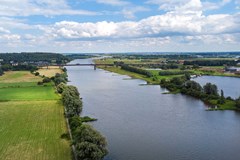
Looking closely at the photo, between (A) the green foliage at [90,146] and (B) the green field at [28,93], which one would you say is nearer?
(A) the green foliage at [90,146]

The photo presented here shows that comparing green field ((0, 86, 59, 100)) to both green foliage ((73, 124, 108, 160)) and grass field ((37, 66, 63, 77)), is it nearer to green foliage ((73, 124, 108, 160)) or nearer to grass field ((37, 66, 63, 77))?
grass field ((37, 66, 63, 77))

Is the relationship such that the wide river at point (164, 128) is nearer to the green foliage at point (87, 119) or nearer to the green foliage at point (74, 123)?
the green foliage at point (87, 119)

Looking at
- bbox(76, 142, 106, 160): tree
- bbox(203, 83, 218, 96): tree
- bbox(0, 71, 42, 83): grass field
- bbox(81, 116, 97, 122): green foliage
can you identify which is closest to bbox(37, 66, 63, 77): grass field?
bbox(0, 71, 42, 83): grass field

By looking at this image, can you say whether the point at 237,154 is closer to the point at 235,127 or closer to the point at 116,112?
the point at 235,127

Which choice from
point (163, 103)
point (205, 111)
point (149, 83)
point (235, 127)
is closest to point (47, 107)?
point (163, 103)

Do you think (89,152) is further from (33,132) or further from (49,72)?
(49,72)

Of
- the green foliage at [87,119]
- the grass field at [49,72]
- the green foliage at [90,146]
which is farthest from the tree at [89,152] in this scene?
the grass field at [49,72]
